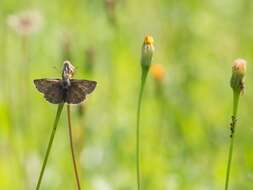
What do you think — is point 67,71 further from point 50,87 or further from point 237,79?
point 237,79

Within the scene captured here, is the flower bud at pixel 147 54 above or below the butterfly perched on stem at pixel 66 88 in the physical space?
above

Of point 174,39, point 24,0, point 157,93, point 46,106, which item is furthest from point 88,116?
point 24,0

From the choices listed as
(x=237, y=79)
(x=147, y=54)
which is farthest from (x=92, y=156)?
(x=237, y=79)

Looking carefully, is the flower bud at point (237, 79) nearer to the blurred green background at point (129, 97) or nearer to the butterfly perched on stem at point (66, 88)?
the butterfly perched on stem at point (66, 88)

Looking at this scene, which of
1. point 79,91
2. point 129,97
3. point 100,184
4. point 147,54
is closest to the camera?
point 79,91

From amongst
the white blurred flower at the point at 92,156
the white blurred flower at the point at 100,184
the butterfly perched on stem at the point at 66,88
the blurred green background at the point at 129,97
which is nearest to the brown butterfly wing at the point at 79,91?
the butterfly perched on stem at the point at 66,88

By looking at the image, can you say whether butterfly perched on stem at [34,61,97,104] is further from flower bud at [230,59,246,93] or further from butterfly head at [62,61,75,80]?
flower bud at [230,59,246,93]

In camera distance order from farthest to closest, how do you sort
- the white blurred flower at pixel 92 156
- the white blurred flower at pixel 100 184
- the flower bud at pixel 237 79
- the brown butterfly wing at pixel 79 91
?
the white blurred flower at pixel 92 156 → the white blurred flower at pixel 100 184 → the flower bud at pixel 237 79 → the brown butterfly wing at pixel 79 91
